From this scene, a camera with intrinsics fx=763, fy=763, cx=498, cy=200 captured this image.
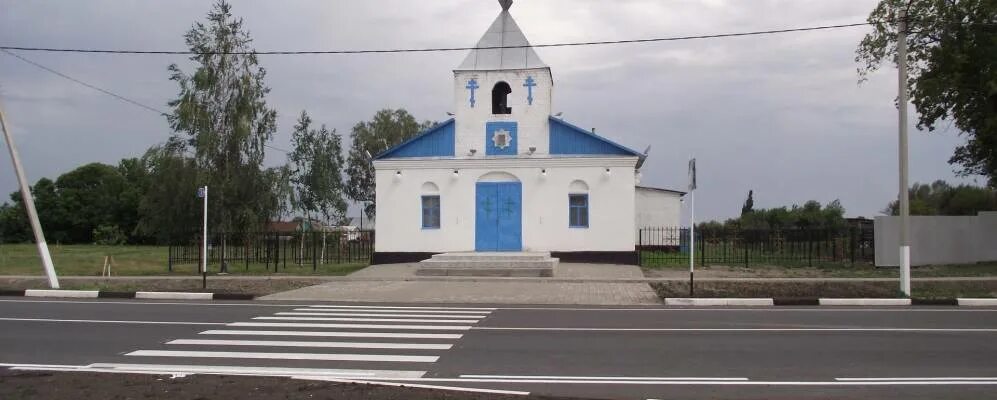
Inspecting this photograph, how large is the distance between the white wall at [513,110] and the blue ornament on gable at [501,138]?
137 millimetres

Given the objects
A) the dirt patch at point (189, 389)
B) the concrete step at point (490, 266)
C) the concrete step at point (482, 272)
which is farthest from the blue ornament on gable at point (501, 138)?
the dirt patch at point (189, 389)

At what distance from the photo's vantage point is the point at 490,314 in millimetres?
14836

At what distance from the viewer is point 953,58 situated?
25.3 meters

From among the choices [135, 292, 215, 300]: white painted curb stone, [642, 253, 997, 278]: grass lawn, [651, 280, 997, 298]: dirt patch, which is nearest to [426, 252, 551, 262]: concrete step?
[642, 253, 997, 278]: grass lawn

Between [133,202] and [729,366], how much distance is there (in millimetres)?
82538

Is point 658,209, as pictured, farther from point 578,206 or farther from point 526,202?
point 526,202

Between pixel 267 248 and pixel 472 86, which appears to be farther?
pixel 472 86

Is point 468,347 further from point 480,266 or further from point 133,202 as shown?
point 133,202

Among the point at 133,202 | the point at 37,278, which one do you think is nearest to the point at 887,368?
the point at 37,278

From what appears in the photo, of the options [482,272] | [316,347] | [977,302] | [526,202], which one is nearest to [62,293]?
[482,272]

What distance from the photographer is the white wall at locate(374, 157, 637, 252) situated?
28.5 metres

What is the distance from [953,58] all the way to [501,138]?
1561cm

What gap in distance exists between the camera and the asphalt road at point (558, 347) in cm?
819

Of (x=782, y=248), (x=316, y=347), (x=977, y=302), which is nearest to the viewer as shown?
(x=316, y=347)
